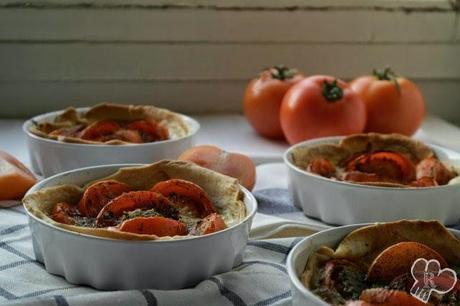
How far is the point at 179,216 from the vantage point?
1.07m

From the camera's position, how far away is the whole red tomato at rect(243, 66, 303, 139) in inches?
67.6

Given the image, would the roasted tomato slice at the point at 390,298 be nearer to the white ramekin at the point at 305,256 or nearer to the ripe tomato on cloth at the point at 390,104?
the white ramekin at the point at 305,256

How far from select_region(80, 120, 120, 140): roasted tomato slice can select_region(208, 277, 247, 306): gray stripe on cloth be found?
550 millimetres

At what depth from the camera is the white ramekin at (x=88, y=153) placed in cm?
133

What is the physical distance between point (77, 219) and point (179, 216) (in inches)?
5.6

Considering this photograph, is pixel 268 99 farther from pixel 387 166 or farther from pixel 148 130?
pixel 387 166

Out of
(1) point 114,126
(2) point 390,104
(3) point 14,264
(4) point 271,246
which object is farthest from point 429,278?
(2) point 390,104

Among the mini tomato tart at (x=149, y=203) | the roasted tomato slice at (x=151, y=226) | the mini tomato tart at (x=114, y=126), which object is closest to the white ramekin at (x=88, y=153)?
the mini tomato tart at (x=114, y=126)

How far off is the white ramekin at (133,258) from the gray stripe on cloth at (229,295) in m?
0.03

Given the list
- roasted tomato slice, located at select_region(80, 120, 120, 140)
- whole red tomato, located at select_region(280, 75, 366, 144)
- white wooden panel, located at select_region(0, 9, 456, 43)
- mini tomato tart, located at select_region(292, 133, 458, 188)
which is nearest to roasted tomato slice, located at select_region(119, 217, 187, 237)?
mini tomato tart, located at select_region(292, 133, 458, 188)

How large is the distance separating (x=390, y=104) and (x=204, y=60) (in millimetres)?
485

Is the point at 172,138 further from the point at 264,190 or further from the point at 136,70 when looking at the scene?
the point at 136,70

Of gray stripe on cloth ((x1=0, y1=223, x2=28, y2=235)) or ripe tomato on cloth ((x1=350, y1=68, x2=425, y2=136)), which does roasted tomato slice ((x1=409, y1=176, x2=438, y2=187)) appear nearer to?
ripe tomato on cloth ((x1=350, y1=68, x2=425, y2=136))

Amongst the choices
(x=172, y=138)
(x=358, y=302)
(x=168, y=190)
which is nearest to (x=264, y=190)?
(x=172, y=138)
